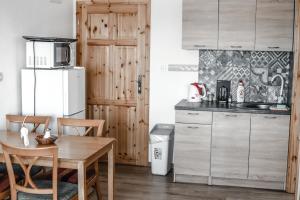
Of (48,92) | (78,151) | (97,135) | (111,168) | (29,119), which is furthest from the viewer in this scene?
(48,92)

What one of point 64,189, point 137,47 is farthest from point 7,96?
point 137,47

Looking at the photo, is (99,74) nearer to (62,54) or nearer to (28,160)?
(62,54)

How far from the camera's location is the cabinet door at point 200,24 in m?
4.88

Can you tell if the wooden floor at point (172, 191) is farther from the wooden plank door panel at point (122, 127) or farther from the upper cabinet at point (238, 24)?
the upper cabinet at point (238, 24)

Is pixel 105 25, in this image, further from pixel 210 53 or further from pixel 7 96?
pixel 7 96

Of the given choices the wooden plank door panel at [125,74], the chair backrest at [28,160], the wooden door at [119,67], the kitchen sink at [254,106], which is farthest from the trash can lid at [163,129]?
the chair backrest at [28,160]

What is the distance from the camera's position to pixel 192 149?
15.9 feet

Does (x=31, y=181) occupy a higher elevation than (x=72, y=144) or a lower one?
lower

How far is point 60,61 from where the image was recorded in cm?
459

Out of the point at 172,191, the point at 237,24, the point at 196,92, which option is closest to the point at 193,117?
the point at 196,92

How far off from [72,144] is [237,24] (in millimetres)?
2435

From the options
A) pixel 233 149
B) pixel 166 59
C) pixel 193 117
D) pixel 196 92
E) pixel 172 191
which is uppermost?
pixel 166 59

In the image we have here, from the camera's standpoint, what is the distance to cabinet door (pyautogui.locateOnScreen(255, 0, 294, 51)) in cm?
469

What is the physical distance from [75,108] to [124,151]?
3.98 feet
